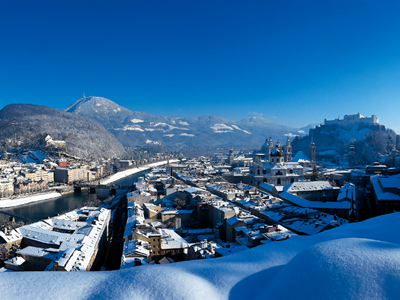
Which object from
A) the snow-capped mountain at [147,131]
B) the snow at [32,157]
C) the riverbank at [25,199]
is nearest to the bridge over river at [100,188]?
the riverbank at [25,199]

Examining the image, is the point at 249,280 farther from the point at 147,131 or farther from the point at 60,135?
the point at 147,131

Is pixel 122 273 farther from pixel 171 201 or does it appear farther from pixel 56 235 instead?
pixel 171 201

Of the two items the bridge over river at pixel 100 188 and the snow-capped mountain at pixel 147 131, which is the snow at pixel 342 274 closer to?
the bridge over river at pixel 100 188

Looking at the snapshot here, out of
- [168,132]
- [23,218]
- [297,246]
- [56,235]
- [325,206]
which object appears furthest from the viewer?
[168,132]

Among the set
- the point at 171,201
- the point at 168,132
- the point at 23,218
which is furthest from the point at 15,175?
the point at 168,132

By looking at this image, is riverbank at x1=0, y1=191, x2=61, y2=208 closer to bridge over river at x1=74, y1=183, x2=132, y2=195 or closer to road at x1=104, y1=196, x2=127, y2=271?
bridge over river at x1=74, y1=183, x2=132, y2=195

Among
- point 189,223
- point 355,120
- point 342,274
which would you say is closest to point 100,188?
point 189,223

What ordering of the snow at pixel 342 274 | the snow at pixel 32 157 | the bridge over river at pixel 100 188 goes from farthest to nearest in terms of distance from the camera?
the snow at pixel 32 157
the bridge over river at pixel 100 188
the snow at pixel 342 274
